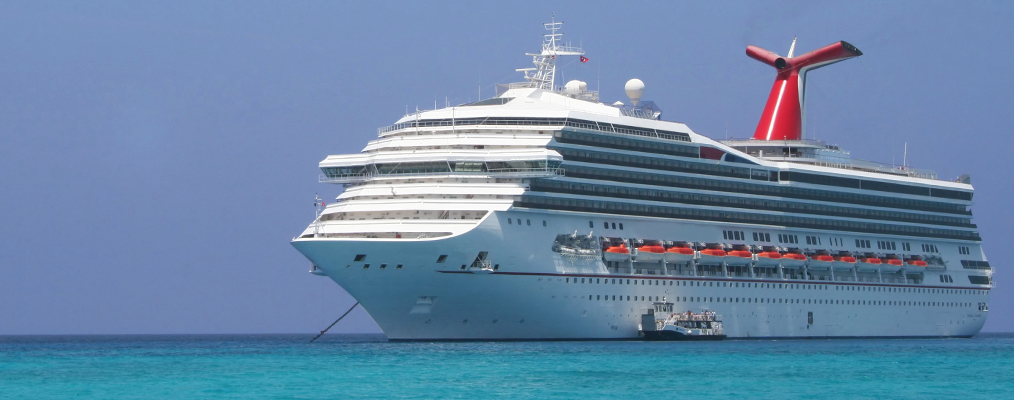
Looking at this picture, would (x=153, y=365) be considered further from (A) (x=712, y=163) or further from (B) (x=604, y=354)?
(A) (x=712, y=163)

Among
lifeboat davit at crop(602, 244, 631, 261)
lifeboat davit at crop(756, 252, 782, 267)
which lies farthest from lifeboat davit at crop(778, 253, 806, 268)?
lifeboat davit at crop(602, 244, 631, 261)

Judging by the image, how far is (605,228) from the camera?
63.7m

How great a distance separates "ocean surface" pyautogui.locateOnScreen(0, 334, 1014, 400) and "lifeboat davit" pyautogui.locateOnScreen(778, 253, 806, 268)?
7.11 meters

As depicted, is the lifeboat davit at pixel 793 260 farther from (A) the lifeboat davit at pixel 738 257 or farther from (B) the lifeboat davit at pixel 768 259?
(A) the lifeboat davit at pixel 738 257

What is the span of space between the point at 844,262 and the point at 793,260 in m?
4.48

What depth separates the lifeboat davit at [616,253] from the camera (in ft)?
206

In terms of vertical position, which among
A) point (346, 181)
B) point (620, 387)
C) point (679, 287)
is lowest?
point (620, 387)

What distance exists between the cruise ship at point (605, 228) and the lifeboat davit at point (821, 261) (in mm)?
89

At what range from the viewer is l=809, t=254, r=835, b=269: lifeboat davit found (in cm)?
7325

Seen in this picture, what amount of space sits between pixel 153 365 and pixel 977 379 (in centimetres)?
3014

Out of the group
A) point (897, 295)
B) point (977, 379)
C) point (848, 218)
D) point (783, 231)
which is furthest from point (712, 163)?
point (977, 379)

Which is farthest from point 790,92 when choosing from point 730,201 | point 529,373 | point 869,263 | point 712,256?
point 529,373

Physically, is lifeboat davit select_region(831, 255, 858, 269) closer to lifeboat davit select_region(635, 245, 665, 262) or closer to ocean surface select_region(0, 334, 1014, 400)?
ocean surface select_region(0, 334, 1014, 400)

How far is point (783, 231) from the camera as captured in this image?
239ft
